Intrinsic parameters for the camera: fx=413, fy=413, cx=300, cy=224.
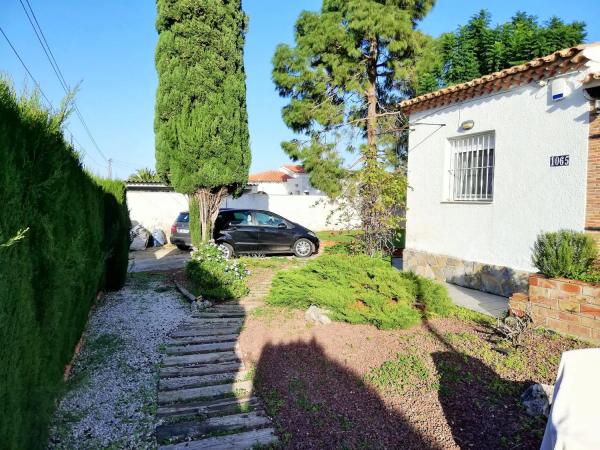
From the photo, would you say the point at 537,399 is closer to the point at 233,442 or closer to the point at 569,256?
the point at 233,442

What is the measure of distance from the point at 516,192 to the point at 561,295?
265 cm

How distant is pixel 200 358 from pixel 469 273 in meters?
5.88

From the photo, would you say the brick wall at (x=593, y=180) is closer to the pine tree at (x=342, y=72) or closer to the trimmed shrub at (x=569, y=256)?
the trimmed shrub at (x=569, y=256)

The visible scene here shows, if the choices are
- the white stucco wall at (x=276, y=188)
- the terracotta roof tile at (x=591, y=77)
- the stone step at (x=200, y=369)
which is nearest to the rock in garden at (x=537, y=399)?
the stone step at (x=200, y=369)

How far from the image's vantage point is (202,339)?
541 cm

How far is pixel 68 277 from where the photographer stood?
368cm

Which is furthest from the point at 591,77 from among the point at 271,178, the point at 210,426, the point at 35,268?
the point at 271,178

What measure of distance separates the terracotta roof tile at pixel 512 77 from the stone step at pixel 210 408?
21.6ft

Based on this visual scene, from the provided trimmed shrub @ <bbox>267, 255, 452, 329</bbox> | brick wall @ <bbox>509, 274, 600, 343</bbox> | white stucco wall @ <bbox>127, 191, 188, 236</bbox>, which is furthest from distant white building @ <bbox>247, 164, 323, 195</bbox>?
brick wall @ <bbox>509, 274, 600, 343</bbox>

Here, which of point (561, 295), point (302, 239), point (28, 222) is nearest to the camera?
point (28, 222)

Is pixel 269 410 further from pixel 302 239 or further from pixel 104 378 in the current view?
pixel 302 239

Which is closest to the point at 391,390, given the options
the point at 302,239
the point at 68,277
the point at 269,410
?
the point at 269,410

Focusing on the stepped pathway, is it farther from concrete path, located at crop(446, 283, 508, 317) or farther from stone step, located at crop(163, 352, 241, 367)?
concrete path, located at crop(446, 283, 508, 317)

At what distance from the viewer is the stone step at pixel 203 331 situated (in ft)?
18.4
